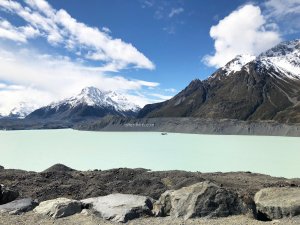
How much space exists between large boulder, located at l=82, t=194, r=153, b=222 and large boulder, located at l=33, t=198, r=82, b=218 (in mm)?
827

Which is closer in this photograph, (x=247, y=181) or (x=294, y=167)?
(x=247, y=181)

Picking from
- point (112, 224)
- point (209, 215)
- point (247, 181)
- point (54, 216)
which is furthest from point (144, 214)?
point (247, 181)

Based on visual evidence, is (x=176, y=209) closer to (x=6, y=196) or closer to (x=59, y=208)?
(x=59, y=208)

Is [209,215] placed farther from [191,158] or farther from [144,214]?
[191,158]

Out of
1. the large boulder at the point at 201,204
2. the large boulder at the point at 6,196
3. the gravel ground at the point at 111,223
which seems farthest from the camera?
the large boulder at the point at 6,196

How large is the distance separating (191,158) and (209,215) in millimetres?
57757

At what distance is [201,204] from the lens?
19.3m

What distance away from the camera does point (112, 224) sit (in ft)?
59.6

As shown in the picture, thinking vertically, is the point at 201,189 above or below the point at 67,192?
above

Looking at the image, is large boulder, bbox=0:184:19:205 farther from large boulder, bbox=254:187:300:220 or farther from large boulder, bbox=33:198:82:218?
large boulder, bbox=254:187:300:220

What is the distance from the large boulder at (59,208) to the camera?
19489mm

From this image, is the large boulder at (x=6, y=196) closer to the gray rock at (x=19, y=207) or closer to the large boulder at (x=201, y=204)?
the gray rock at (x=19, y=207)

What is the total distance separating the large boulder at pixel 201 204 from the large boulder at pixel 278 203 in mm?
1091

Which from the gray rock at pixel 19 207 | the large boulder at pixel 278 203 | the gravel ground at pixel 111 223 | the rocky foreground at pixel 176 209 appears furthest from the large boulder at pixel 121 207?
the large boulder at pixel 278 203
